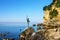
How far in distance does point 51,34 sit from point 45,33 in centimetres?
446

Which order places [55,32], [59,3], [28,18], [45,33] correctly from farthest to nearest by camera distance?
1. [28,18]
2. [59,3]
3. [45,33]
4. [55,32]

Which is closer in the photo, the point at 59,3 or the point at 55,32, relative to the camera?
the point at 55,32

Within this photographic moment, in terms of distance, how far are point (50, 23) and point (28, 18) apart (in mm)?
50548

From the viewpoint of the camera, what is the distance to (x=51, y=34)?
190ft

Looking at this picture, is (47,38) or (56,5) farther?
(56,5)

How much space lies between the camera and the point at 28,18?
11562 cm

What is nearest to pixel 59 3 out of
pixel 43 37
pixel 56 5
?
pixel 56 5

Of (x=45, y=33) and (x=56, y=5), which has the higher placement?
(x=56, y=5)

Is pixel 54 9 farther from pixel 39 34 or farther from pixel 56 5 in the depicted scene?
pixel 39 34

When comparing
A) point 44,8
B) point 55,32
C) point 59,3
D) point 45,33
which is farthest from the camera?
point 44,8

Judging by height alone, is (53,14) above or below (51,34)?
above

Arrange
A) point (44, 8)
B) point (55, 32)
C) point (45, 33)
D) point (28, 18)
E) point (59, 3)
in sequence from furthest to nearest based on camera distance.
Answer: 1. point (28, 18)
2. point (44, 8)
3. point (59, 3)
4. point (45, 33)
5. point (55, 32)

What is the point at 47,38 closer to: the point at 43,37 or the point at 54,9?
the point at 43,37

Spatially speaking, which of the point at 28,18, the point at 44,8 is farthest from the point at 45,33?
the point at 28,18
